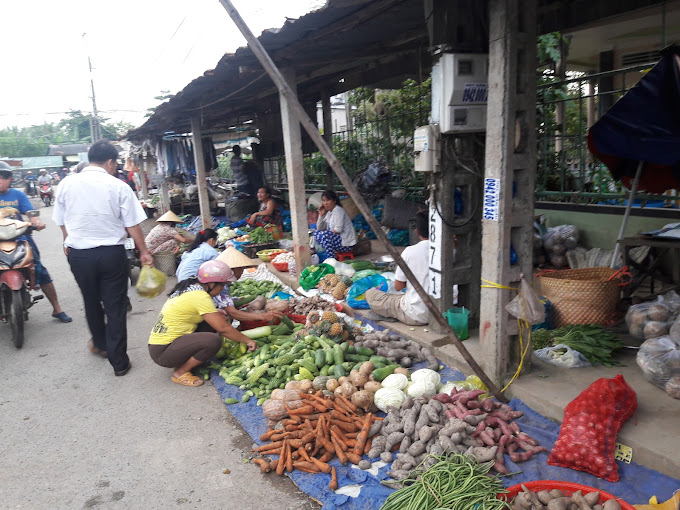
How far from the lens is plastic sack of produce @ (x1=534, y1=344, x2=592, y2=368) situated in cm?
423

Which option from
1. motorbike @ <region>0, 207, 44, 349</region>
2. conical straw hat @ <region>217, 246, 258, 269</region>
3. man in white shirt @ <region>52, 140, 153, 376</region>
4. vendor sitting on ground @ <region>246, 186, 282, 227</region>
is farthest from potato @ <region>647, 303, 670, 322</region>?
vendor sitting on ground @ <region>246, 186, 282, 227</region>

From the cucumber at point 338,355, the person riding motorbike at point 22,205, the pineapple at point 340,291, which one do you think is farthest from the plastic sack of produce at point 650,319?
the person riding motorbike at point 22,205

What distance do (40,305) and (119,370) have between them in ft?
13.4

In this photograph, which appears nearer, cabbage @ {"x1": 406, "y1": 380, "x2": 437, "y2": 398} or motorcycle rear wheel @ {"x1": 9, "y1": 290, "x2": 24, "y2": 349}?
cabbage @ {"x1": 406, "y1": 380, "x2": 437, "y2": 398}

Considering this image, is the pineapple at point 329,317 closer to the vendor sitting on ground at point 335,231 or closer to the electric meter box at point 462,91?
the electric meter box at point 462,91

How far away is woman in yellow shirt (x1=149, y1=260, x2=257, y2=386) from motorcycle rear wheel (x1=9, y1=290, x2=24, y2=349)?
2447mm

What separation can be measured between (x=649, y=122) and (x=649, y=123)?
1 centimetres

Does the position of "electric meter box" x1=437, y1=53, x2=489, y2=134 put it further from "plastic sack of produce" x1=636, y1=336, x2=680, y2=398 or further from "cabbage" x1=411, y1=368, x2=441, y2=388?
"plastic sack of produce" x1=636, y1=336, x2=680, y2=398

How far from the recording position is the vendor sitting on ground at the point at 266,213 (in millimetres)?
11766

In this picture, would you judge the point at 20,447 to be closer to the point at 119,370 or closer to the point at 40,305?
the point at 119,370

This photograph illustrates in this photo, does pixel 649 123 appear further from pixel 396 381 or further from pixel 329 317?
pixel 329 317

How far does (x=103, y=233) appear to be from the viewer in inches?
209

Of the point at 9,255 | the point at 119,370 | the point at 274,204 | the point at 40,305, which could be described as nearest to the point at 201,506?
the point at 119,370

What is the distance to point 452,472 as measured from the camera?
300cm
